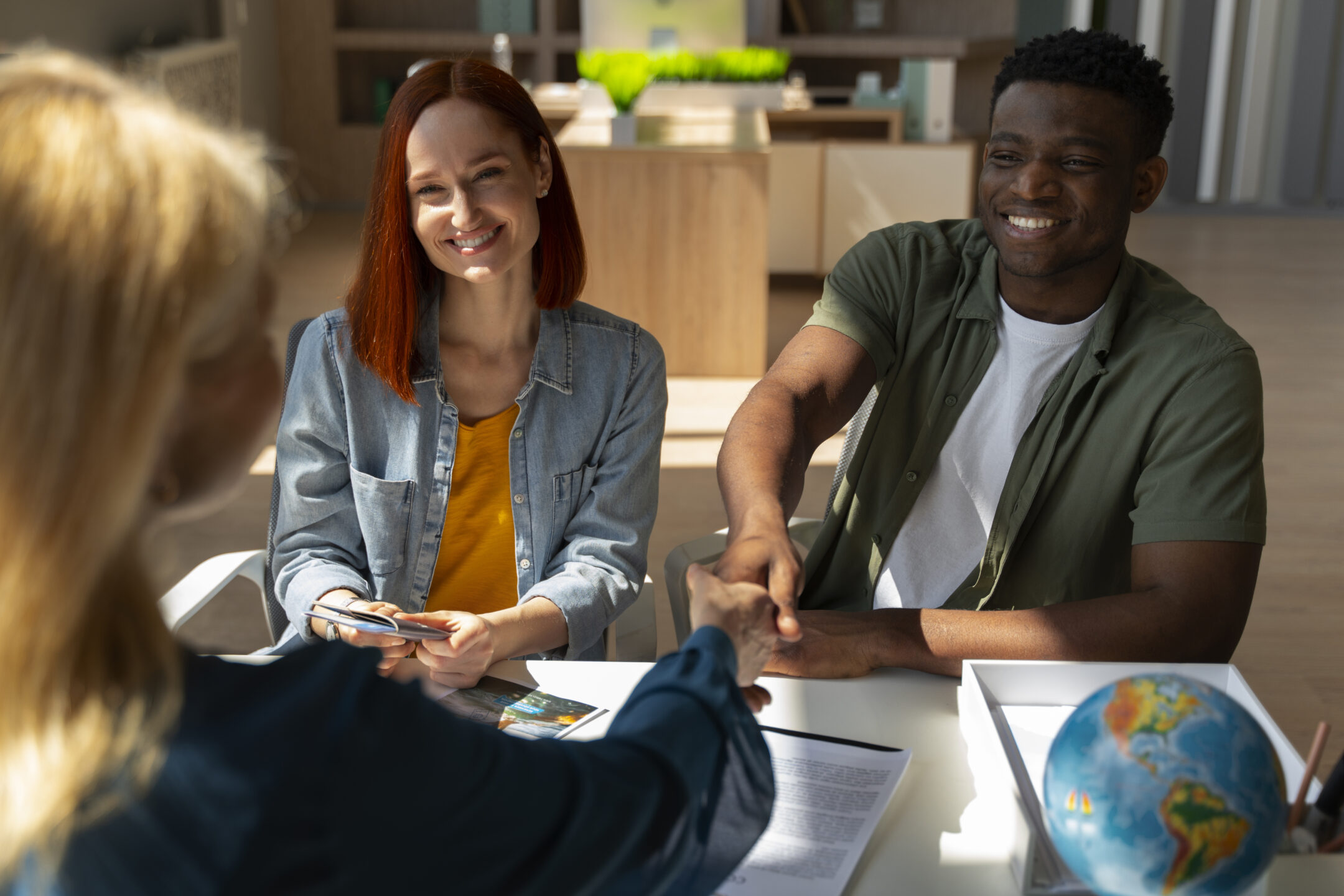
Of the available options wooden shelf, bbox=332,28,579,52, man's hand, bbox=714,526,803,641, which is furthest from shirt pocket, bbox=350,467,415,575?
wooden shelf, bbox=332,28,579,52

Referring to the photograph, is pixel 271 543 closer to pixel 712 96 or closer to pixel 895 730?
pixel 895 730

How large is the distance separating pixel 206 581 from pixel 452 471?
416 mm

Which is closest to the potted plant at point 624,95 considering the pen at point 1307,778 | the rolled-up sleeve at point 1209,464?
the rolled-up sleeve at point 1209,464

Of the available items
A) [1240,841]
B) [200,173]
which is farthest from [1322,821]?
[200,173]

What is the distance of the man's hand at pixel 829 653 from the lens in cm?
133

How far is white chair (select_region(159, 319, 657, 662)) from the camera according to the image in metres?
1.67

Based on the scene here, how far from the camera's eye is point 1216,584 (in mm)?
1371

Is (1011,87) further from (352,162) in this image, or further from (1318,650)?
(352,162)

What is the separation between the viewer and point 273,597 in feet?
5.62

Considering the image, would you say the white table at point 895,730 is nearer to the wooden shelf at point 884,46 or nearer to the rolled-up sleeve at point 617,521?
the rolled-up sleeve at point 617,521

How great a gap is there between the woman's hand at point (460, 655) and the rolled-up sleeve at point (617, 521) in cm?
22

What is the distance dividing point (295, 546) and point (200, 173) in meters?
1.04

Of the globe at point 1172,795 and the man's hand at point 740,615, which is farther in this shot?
the man's hand at point 740,615

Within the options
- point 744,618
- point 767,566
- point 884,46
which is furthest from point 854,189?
point 744,618
